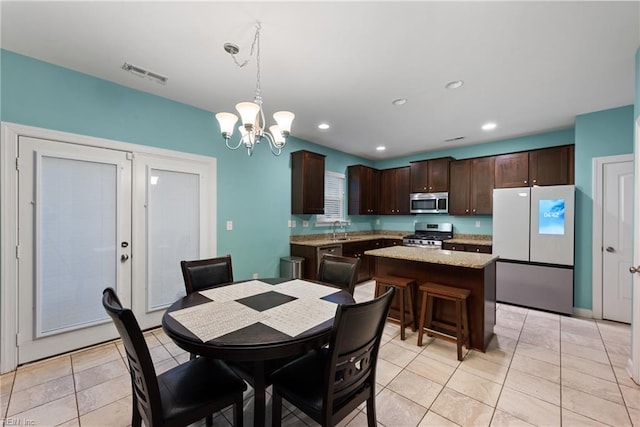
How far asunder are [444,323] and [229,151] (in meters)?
3.50

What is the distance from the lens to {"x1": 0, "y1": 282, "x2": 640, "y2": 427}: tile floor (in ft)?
5.86

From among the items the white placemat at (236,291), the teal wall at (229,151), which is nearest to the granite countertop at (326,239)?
the teal wall at (229,151)

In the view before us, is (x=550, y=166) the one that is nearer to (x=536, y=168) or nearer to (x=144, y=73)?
(x=536, y=168)

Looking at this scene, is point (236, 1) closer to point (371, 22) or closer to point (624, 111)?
point (371, 22)

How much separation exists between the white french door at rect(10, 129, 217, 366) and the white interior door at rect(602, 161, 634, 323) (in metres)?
5.29

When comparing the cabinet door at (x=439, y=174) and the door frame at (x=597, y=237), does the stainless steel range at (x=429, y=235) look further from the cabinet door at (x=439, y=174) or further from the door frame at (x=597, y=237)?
the door frame at (x=597, y=237)

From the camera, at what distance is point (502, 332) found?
3.07 metres

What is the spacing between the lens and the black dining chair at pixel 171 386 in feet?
3.79

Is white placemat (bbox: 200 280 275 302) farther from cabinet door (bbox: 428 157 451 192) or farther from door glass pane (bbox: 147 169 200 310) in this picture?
cabinet door (bbox: 428 157 451 192)

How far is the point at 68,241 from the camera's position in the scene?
2.58 meters

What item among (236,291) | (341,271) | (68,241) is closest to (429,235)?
(341,271)

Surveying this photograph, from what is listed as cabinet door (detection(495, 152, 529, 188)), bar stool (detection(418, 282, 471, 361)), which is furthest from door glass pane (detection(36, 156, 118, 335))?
cabinet door (detection(495, 152, 529, 188))

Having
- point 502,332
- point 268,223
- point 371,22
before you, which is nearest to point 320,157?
point 268,223

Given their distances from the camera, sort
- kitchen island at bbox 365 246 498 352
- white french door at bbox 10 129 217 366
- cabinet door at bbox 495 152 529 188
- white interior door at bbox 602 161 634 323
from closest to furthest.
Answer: white french door at bbox 10 129 217 366 → kitchen island at bbox 365 246 498 352 → white interior door at bbox 602 161 634 323 → cabinet door at bbox 495 152 529 188
